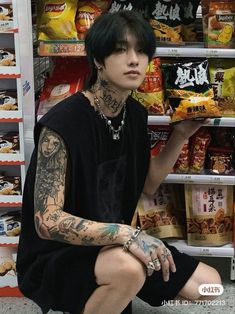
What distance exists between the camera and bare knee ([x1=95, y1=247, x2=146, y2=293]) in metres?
1.52

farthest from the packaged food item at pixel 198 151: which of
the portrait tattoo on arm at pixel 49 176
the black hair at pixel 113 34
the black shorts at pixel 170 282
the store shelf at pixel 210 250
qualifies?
the portrait tattoo on arm at pixel 49 176


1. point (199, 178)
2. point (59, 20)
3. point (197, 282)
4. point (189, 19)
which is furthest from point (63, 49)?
point (197, 282)

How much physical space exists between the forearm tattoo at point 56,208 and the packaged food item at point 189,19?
0.94 meters

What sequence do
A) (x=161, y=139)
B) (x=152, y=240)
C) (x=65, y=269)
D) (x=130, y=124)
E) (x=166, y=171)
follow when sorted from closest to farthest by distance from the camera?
(x=152, y=240) → (x=65, y=269) → (x=130, y=124) → (x=166, y=171) → (x=161, y=139)

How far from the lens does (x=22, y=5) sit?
1.95 m

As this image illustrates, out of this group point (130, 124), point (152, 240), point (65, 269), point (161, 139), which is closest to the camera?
point (152, 240)

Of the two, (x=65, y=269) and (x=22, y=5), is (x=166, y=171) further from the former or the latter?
(x=22, y=5)

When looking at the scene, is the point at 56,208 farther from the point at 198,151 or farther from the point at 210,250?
the point at 210,250

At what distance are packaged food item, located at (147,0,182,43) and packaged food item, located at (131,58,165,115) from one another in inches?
4.5

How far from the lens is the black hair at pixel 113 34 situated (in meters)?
1.49

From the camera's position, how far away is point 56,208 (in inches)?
58.9

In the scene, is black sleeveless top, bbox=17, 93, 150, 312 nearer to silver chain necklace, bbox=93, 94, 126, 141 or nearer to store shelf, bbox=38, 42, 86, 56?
silver chain necklace, bbox=93, 94, 126, 141

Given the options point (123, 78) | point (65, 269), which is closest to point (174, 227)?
point (65, 269)

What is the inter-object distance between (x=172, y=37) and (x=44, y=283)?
1131mm
